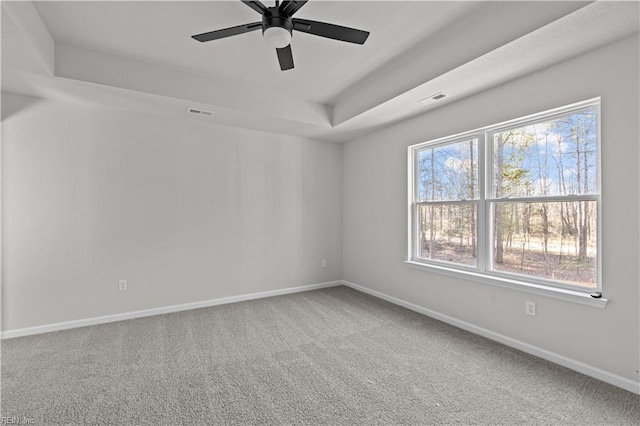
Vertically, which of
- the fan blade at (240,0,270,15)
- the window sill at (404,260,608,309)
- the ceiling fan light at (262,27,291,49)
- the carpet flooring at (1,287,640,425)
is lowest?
the carpet flooring at (1,287,640,425)

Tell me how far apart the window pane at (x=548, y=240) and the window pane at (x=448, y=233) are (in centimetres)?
28

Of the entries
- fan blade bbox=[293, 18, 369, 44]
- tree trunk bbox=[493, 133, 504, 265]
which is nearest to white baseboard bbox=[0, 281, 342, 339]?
tree trunk bbox=[493, 133, 504, 265]

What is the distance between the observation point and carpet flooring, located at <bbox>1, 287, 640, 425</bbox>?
6.05 ft

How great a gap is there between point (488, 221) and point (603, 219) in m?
0.91

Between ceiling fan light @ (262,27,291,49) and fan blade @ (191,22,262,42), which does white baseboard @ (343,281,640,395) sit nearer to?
ceiling fan light @ (262,27,291,49)

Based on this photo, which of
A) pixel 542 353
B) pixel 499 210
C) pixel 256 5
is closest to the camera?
pixel 256 5

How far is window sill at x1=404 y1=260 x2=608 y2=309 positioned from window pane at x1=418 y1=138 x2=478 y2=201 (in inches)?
31.9

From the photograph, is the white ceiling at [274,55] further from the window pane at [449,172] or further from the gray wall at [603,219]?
the window pane at [449,172]

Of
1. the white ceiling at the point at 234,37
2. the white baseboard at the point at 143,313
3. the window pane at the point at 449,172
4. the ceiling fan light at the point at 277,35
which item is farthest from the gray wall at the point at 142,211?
the ceiling fan light at the point at 277,35

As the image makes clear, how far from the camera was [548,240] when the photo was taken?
2.61 m

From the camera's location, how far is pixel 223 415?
1837mm

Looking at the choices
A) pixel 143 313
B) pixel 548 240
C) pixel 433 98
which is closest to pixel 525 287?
pixel 548 240

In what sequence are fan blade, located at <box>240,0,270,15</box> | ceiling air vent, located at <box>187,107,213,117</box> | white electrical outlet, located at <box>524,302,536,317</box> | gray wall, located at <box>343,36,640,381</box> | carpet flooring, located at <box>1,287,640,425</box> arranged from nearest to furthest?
fan blade, located at <box>240,0,270,15</box>, carpet flooring, located at <box>1,287,640,425</box>, gray wall, located at <box>343,36,640,381</box>, white electrical outlet, located at <box>524,302,536,317</box>, ceiling air vent, located at <box>187,107,213,117</box>

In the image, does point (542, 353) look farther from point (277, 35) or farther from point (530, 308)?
point (277, 35)
